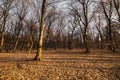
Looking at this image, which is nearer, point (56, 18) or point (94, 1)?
point (94, 1)

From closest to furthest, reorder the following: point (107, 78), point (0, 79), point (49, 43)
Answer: point (0, 79)
point (107, 78)
point (49, 43)

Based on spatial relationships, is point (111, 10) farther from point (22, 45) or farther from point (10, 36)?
point (10, 36)

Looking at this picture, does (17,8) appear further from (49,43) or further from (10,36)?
(49,43)

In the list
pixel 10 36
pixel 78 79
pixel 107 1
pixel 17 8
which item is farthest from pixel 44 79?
pixel 10 36

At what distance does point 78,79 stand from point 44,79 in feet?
6.64

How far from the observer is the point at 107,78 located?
9367 millimetres

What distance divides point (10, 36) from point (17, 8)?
67.4 feet

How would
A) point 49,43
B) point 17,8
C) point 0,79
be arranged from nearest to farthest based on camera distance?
point 0,79 → point 17,8 → point 49,43

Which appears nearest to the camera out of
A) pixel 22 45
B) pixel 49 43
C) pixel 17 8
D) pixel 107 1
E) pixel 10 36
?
pixel 107 1

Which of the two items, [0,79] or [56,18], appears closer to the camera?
[0,79]

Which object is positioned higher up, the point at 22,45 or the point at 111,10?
the point at 111,10

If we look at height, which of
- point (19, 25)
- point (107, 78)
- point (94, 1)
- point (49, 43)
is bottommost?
point (107, 78)

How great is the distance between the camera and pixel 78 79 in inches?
359

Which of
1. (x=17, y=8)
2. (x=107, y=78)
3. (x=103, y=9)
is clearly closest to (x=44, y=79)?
(x=107, y=78)
